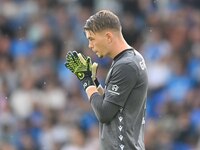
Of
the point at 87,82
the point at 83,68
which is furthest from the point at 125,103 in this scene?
the point at 83,68

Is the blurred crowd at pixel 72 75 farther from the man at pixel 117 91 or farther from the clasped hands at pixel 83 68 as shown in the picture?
the man at pixel 117 91

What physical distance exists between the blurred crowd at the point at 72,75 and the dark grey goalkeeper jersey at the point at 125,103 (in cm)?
502

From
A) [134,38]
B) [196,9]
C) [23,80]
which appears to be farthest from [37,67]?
[196,9]

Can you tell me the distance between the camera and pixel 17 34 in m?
15.5

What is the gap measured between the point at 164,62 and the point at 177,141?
6.23 ft

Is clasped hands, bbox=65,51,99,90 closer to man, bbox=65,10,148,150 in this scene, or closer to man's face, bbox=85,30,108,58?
man, bbox=65,10,148,150

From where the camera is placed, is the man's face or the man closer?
the man

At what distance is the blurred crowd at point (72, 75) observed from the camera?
1198 cm

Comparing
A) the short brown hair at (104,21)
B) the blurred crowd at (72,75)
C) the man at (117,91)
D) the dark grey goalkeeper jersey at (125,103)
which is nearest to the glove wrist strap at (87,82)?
the man at (117,91)

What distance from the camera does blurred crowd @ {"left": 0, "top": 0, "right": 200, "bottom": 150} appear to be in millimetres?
11977

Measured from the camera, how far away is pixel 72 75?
45.8ft

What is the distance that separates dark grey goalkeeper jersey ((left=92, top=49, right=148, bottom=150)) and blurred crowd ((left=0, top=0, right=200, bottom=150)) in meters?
5.02

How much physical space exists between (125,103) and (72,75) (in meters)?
7.57

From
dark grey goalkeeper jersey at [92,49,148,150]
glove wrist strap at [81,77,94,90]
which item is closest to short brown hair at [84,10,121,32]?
dark grey goalkeeper jersey at [92,49,148,150]
